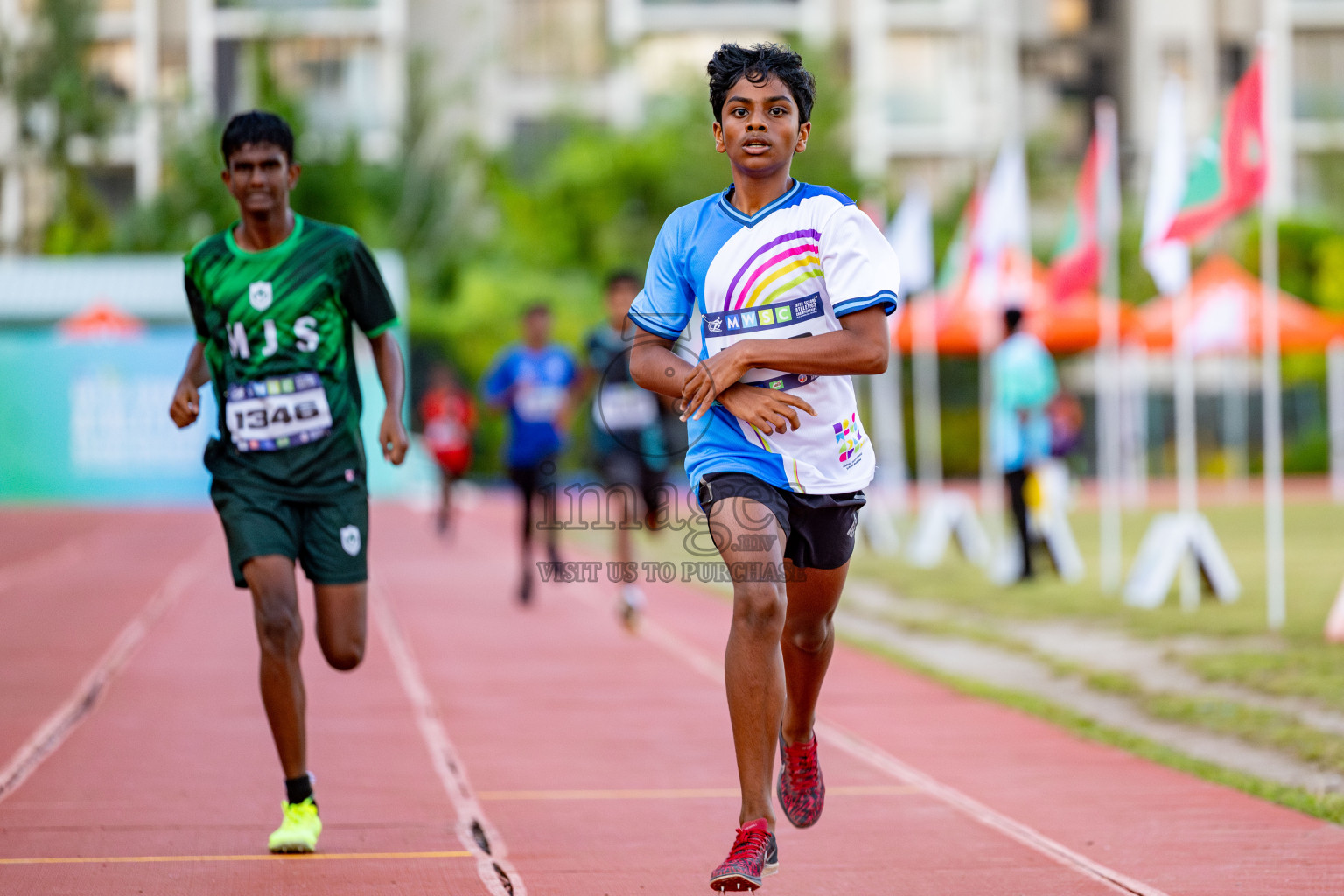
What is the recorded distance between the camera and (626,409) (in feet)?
39.6

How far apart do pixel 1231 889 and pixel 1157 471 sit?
3210 cm

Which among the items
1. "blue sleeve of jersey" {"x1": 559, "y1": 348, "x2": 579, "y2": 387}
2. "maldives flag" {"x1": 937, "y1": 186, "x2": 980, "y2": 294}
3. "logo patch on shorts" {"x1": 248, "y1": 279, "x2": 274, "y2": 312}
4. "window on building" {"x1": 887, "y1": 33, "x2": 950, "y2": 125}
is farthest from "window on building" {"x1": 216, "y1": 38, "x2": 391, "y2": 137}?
"logo patch on shorts" {"x1": 248, "y1": 279, "x2": 274, "y2": 312}

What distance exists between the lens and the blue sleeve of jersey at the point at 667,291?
479 cm

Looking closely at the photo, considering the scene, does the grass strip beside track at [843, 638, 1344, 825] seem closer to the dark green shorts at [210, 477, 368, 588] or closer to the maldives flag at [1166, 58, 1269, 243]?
the dark green shorts at [210, 477, 368, 588]

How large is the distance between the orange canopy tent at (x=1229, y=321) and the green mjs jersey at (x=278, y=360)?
21.0 metres

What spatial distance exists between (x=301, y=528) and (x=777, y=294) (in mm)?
1748

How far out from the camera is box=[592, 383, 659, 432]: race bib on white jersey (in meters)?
11.9

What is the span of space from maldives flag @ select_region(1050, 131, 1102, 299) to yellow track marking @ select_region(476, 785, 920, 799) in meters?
10.2

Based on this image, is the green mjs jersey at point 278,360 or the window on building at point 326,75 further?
the window on building at point 326,75

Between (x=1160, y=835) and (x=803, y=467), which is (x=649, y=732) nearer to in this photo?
(x=1160, y=835)

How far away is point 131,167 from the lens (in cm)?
5366

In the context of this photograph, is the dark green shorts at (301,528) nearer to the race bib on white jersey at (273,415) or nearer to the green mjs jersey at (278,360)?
the green mjs jersey at (278,360)

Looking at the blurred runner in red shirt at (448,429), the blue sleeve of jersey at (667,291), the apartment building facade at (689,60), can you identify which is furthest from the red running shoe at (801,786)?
the apartment building facade at (689,60)

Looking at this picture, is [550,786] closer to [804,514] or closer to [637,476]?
[804,514]
